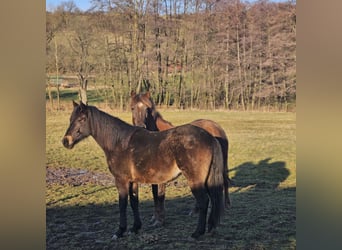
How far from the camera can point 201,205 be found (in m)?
2.50

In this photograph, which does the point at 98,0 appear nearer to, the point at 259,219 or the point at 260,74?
the point at 260,74

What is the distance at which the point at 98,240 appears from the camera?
2.60m

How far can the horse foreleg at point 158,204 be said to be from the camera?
→ 9.20 ft

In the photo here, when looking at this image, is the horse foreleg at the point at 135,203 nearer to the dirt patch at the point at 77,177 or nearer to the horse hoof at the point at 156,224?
the horse hoof at the point at 156,224

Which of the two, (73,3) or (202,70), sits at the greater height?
(73,3)

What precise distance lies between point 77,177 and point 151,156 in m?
0.79

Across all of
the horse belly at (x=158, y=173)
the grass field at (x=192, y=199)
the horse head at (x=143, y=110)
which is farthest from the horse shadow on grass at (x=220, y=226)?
the horse head at (x=143, y=110)

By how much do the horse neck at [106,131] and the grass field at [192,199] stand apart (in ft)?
0.62

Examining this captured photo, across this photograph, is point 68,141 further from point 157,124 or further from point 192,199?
point 192,199

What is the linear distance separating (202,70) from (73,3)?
1.13m

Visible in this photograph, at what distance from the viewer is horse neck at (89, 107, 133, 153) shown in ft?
8.60

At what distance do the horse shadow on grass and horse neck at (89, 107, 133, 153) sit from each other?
0.52 m

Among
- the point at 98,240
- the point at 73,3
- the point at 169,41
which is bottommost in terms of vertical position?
the point at 98,240
